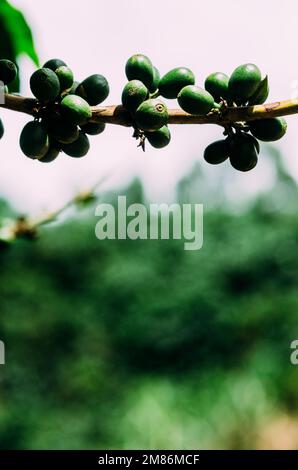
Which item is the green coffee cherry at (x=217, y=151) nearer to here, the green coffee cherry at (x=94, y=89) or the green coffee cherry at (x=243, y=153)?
the green coffee cherry at (x=243, y=153)

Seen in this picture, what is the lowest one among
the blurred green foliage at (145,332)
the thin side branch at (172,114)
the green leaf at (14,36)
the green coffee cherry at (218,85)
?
the thin side branch at (172,114)

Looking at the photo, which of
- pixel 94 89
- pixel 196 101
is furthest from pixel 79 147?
pixel 196 101

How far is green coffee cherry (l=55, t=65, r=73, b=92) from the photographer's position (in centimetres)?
167

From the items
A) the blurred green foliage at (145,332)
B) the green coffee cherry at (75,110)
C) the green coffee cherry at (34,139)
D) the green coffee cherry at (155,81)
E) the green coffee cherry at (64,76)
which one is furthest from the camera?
the blurred green foliage at (145,332)

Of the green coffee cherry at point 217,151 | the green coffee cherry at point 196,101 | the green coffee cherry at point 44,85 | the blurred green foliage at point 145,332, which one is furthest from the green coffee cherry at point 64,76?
the blurred green foliage at point 145,332

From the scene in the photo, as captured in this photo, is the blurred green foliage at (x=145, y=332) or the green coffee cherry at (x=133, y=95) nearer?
the green coffee cherry at (x=133, y=95)

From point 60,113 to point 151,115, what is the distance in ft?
0.88

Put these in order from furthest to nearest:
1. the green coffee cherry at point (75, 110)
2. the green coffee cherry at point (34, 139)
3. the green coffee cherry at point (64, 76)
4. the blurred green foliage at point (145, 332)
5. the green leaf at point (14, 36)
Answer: the blurred green foliage at point (145, 332), the green leaf at point (14, 36), the green coffee cherry at point (64, 76), the green coffee cherry at point (34, 139), the green coffee cherry at point (75, 110)

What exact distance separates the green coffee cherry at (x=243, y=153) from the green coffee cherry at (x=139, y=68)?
353 millimetres

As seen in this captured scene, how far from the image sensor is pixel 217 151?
177 centimetres

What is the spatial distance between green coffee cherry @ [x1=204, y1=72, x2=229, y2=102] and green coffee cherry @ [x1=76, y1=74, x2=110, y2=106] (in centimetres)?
33

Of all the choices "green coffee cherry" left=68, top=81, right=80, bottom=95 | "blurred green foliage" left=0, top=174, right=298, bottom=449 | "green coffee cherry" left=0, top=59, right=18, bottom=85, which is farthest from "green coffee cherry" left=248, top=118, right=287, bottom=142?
"blurred green foliage" left=0, top=174, right=298, bottom=449

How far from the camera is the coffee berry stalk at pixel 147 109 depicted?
150 centimetres

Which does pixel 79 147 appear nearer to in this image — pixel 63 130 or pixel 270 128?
pixel 63 130
